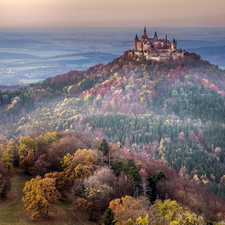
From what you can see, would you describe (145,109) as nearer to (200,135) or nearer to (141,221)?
(200,135)

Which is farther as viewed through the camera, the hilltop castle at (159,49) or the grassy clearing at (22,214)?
the hilltop castle at (159,49)

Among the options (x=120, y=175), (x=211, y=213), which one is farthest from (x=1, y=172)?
(x=211, y=213)

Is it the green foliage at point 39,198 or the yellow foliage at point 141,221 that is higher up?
the yellow foliage at point 141,221

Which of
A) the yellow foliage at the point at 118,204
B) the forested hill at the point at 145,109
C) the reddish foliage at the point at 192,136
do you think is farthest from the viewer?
the reddish foliage at the point at 192,136

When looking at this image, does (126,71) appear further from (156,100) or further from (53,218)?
(53,218)

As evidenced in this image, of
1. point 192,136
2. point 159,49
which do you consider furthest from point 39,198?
point 159,49

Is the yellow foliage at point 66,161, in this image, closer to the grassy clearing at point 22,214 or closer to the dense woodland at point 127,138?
the dense woodland at point 127,138

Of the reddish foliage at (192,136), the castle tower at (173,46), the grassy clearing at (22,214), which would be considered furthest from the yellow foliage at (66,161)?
the castle tower at (173,46)
